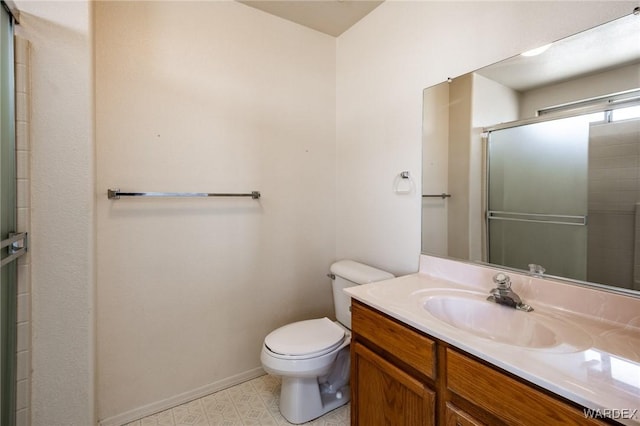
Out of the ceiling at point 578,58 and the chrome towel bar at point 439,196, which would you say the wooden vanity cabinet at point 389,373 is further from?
the ceiling at point 578,58

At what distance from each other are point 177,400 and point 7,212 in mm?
1328

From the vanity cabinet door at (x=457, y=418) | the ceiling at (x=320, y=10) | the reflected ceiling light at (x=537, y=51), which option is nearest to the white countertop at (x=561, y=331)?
the vanity cabinet door at (x=457, y=418)

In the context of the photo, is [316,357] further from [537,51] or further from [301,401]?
[537,51]

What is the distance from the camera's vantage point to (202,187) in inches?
67.7

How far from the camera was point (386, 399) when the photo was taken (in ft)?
3.62

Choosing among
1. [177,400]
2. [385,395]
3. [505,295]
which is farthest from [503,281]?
[177,400]

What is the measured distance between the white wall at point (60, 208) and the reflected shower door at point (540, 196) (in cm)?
167

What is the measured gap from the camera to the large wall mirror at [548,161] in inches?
36.8

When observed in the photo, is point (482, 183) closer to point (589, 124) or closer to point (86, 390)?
point (589, 124)

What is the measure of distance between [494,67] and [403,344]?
46.6 inches

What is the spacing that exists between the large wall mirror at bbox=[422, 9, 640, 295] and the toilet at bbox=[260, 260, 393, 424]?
56 cm

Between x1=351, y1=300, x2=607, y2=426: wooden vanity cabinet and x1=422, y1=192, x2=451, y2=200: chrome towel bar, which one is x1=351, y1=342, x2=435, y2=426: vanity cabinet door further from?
x1=422, y1=192, x2=451, y2=200: chrome towel bar

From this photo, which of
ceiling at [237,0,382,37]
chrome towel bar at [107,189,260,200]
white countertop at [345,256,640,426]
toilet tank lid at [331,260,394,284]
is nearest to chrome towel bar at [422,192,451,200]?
white countertop at [345,256,640,426]

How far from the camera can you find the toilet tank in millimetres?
1653
